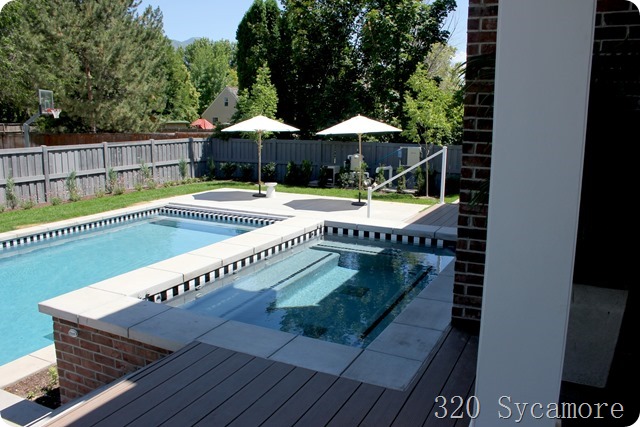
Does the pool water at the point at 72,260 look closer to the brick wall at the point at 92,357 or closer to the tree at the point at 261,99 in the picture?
the brick wall at the point at 92,357

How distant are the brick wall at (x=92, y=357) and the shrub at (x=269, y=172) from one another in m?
10.9

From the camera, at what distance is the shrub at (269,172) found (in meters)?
14.9

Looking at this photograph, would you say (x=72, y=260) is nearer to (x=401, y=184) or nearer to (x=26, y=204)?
(x=26, y=204)

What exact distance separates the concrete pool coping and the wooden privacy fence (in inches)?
90.5

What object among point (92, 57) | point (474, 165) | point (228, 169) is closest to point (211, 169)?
point (228, 169)

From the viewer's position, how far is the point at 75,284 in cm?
733

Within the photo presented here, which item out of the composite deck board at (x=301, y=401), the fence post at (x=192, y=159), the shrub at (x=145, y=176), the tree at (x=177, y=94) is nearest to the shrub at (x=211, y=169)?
the fence post at (x=192, y=159)

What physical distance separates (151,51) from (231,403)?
63.4ft

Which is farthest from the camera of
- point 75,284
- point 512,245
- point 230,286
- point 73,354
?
point 75,284

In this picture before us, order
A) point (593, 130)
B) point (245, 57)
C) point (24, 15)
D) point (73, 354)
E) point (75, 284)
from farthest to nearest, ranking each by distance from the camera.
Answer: point (245, 57), point (24, 15), point (75, 284), point (73, 354), point (593, 130)

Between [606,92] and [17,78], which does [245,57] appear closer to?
[17,78]

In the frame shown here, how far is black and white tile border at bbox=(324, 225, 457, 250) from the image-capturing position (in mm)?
8023

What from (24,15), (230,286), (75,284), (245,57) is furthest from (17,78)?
(230,286)

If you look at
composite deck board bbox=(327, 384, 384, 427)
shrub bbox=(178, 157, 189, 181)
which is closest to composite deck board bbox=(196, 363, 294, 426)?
composite deck board bbox=(327, 384, 384, 427)
